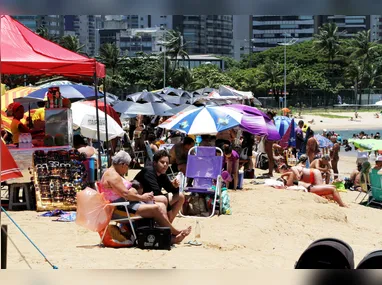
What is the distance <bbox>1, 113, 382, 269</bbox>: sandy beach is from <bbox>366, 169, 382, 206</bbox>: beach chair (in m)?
0.76

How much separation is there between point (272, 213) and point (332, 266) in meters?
5.12

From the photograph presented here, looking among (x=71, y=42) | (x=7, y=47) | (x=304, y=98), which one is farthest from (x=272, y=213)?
(x=304, y=98)

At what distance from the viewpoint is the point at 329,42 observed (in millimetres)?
85812

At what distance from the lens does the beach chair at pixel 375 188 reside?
11.8 m

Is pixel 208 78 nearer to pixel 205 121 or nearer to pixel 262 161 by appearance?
pixel 262 161

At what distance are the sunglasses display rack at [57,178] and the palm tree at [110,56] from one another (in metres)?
64.0

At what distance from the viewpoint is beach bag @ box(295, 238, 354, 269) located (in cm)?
380

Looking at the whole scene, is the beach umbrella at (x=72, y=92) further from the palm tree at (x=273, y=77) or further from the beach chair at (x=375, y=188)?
the palm tree at (x=273, y=77)

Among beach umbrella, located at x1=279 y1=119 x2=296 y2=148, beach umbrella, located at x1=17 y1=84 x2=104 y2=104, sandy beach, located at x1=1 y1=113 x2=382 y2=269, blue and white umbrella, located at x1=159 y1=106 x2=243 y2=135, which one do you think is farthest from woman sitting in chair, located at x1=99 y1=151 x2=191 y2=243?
beach umbrella, located at x1=279 y1=119 x2=296 y2=148

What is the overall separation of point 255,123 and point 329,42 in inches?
3023

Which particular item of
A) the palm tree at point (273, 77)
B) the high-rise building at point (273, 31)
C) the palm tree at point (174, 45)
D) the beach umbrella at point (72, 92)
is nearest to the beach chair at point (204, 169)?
the beach umbrella at point (72, 92)

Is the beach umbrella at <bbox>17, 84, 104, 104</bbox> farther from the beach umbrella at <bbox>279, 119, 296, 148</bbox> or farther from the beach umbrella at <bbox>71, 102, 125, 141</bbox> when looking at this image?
the beach umbrella at <bbox>279, 119, 296, 148</bbox>

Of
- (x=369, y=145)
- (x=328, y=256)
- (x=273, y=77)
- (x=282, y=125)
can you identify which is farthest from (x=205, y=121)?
(x=273, y=77)

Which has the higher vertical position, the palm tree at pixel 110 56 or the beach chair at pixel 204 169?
the palm tree at pixel 110 56
